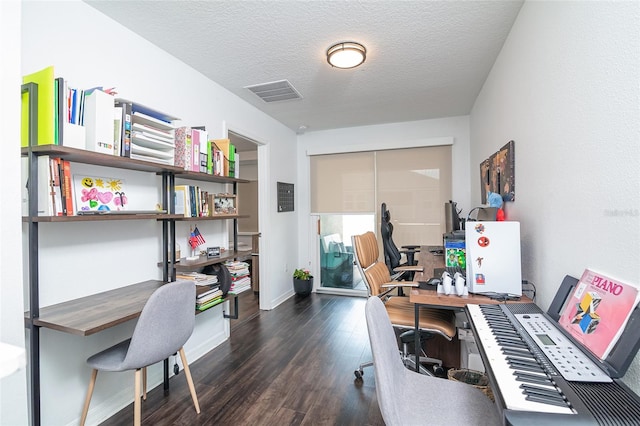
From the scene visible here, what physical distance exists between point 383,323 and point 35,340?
1651 mm

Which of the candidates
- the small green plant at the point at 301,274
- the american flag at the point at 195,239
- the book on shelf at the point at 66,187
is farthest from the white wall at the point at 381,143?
the book on shelf at the point at 66,187

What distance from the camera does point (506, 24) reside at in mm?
2057

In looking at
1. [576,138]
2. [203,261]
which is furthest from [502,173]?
[203,261]

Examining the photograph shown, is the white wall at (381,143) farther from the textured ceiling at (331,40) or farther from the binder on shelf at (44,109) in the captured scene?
the binder on shelf at (44,109)

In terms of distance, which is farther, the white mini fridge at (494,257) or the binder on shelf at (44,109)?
the white mini fridge at (494,257)

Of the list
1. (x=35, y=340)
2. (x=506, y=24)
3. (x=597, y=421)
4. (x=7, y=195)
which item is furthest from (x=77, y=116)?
(x=506, y=24)

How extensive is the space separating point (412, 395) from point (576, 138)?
4.19 feet

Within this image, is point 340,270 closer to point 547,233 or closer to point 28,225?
point 547,233

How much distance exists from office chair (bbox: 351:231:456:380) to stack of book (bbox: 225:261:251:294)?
1128 millimetres

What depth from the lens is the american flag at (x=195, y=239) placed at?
258 cm

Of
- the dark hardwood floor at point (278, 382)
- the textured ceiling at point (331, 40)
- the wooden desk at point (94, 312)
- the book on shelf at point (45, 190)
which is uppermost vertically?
the textured ceiling at point (331, 40)

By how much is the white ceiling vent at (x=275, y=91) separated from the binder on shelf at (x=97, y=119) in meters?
1.61

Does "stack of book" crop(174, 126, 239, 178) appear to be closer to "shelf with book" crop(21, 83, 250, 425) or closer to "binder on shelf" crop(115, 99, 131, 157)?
"shelf with book" crop(21, 83, 250, 425)

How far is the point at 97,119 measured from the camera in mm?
1595
